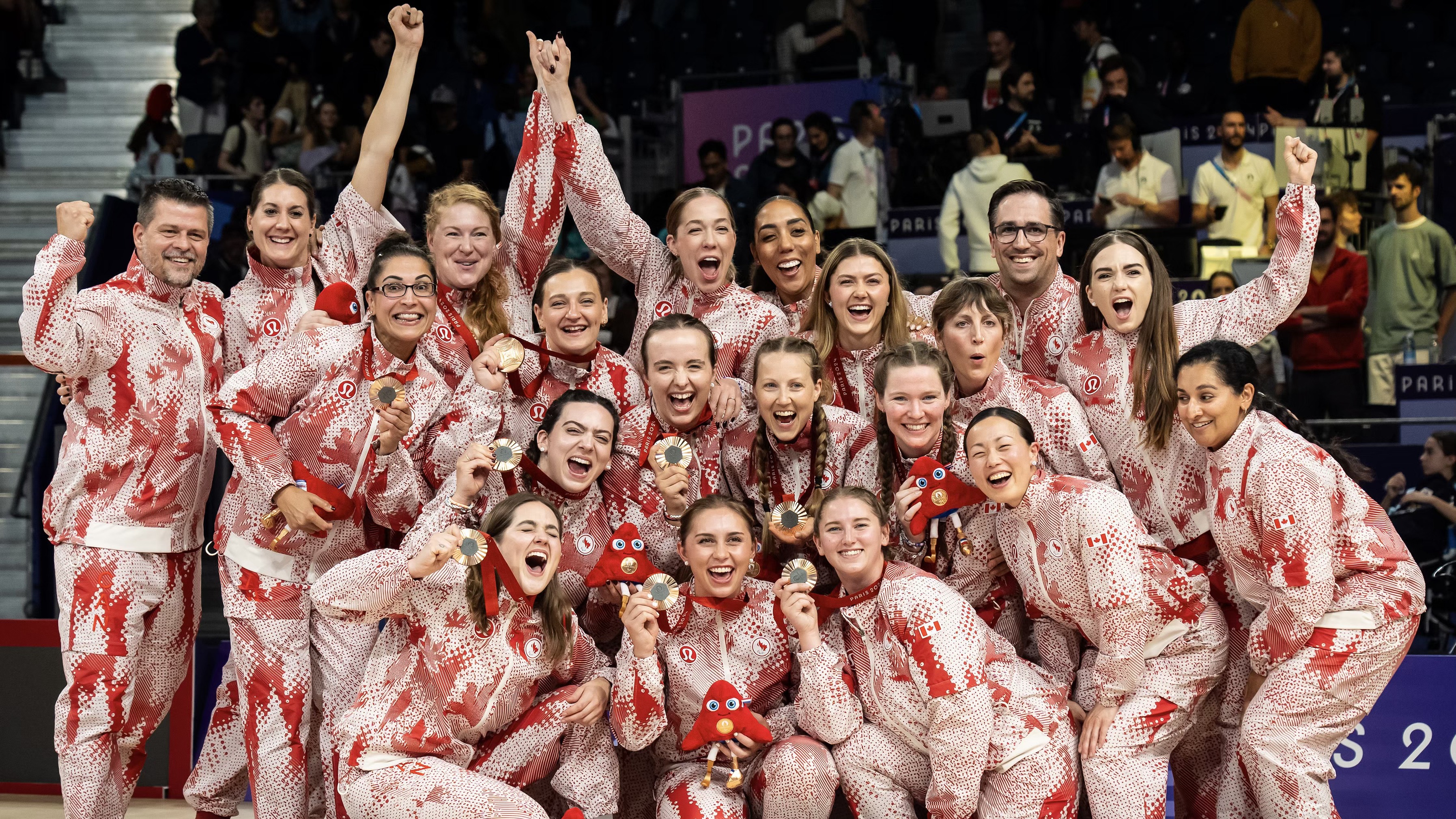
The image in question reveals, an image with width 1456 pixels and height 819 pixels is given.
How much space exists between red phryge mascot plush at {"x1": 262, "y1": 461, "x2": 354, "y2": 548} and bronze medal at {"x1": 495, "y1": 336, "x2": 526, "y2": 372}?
647 mm

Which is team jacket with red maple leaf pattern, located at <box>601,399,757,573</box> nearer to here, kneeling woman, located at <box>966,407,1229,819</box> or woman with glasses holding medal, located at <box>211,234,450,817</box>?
woman with glasses holding medal, located at <box>211,234,450,817</box>

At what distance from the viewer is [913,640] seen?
4.05m

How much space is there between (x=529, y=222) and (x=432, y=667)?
71.4 inches

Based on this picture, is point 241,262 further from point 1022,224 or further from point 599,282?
point 1022,224

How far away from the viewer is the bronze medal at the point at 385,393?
423cm

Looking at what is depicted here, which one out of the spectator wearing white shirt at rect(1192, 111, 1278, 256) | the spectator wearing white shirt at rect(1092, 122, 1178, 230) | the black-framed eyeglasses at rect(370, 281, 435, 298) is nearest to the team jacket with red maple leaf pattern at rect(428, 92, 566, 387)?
the black-framed eyeglasses at rect(370, 281, 435, 298)

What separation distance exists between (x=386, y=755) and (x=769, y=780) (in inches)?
43.9

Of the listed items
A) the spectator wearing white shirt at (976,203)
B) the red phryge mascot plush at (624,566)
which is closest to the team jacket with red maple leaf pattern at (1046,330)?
the red phryge mascot plush at (624,566)

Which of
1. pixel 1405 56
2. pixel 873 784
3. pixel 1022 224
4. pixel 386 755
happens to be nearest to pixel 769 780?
pixel 873 784

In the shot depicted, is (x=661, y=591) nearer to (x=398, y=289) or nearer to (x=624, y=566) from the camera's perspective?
(x=624, y=566)

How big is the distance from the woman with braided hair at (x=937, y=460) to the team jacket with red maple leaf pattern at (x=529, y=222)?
1439 millimetres

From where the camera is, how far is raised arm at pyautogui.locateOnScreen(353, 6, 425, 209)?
503 centimetres

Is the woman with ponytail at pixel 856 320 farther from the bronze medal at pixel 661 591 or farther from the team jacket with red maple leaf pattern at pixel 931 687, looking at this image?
the bronze medal at pixel 661 591

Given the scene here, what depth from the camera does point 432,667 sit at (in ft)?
13.4
